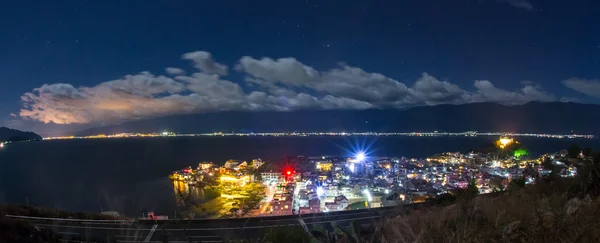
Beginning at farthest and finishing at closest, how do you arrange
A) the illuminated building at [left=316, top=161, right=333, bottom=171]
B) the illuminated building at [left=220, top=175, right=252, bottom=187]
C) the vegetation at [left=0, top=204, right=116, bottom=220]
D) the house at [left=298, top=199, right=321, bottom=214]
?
the illuminated building at [left=316, top=161, right=333, bottom=171] < the illuminated building at [left=220, top=175, right=252, bottom=187] < the house at [left=298, top=199, right=321, bottom=214] < the vegetation at [left=0, top=204, right=116, bottom=220]

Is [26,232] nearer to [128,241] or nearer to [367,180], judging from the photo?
[128,241]

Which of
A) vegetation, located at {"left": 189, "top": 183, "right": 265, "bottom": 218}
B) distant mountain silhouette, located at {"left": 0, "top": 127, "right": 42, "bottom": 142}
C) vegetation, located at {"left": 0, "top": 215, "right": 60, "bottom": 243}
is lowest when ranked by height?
vegetation, located at {"left": 189, "top": 183, "right": 265, "bottom": 218}

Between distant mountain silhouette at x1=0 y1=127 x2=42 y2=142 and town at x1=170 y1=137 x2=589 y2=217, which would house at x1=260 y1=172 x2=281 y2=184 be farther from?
distant mountain silhouette at x1=0 y1=127 x2=42 y2=142

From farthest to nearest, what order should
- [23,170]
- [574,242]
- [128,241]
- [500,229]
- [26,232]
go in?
[23,170] → [128,241] → [26,232] → [500,229] → [574,242]

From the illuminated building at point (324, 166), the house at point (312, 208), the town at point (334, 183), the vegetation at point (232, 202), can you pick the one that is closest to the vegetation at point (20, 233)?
the vegetation at point (232, 202)

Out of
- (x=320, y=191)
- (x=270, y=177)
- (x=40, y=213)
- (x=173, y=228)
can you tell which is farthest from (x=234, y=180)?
(x=173, y=228)

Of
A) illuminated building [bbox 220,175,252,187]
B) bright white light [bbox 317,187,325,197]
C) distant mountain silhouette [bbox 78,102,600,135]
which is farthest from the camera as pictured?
distant mountain silhouette [bbox 78,102,600,135]

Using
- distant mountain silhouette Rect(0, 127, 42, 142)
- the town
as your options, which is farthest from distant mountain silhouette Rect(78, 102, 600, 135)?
the town

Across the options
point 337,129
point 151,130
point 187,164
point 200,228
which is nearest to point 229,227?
point 200,228
